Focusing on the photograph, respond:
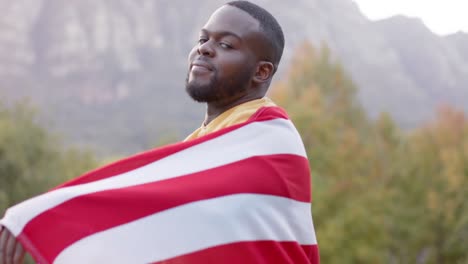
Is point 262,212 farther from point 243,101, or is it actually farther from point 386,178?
point 386,178

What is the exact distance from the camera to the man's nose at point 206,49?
7.68ft

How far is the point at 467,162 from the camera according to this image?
19.2 meters

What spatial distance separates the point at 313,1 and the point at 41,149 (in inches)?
3982

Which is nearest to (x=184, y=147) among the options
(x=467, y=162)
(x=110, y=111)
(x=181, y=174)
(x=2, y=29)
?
(x=181, y=174)

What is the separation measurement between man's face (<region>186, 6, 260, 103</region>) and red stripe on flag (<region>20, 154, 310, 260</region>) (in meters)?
0.29

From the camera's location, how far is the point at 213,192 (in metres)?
2.13

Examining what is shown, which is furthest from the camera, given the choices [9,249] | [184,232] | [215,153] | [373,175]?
[373,175]

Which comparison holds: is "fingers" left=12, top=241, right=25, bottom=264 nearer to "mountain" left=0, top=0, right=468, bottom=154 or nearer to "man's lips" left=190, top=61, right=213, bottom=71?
"man's lips" left=190, top=61, right=213, bottom=71

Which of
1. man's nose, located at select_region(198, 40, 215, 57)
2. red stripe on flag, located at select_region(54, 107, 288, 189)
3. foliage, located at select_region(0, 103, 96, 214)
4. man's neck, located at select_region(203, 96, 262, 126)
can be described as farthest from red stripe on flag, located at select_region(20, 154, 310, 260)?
foliage, located at select_region(0, 103, 96, 214)

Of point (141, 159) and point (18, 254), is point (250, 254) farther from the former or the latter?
point (18, 254)

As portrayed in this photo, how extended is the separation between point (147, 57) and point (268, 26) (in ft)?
337

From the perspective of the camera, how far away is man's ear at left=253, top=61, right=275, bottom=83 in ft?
7.87

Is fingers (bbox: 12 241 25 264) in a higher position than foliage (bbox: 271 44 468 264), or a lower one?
higher

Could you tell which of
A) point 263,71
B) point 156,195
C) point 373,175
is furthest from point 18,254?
point 373,175
